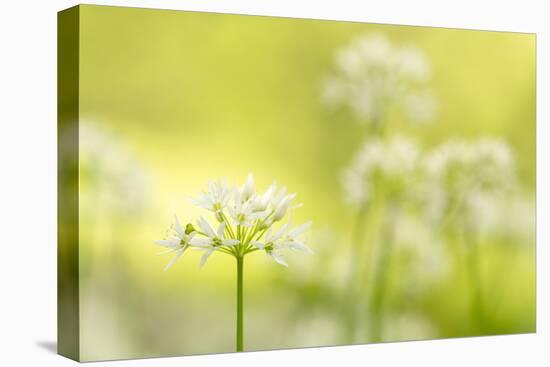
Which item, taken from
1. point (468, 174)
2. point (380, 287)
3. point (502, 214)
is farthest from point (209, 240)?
point (502, 214)

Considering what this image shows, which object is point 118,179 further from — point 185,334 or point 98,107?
point 185,334

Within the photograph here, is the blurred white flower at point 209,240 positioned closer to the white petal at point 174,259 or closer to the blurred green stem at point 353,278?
the white petal at point 174,259

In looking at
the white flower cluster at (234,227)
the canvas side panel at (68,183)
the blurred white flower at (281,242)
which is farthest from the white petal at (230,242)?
the canvas side panel at (68,183)

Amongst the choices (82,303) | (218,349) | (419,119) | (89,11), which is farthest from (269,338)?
(89,11)

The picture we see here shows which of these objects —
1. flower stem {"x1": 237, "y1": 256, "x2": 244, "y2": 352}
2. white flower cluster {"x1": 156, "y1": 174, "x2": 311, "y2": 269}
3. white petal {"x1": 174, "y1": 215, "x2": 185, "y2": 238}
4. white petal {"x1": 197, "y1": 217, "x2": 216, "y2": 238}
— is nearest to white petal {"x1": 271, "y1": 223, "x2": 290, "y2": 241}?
white flower cluster {"x1": 156, "y1": 174, "x2": 311, "y2": 269}

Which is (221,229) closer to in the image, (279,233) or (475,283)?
(279,233)
